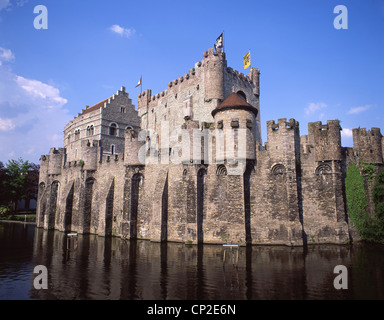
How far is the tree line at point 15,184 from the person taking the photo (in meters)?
47.8

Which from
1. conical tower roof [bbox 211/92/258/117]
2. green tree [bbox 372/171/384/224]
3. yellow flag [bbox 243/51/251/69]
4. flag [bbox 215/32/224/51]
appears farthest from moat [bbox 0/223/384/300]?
yellow flag [bbox 243/51/251/69]

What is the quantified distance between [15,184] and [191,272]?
156ft

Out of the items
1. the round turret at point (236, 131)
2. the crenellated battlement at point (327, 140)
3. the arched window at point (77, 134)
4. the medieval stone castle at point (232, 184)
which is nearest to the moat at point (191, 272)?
the medieval stone castle at point (232, 184)

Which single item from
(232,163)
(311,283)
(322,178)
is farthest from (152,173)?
(311,283)

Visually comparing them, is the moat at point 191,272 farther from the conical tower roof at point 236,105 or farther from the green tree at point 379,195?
the conical tower roof at point 236,105

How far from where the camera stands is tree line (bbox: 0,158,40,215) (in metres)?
47.8

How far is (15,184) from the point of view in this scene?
4769cm

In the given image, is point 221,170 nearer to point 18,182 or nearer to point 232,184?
point 232,184

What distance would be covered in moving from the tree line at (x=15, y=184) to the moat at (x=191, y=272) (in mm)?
32878

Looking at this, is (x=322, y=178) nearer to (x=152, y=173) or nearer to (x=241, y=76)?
(x=152, y=173)

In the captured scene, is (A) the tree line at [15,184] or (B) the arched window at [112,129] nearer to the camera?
(B) the arched window at [112,129]

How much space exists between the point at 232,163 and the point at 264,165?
2766 millimetres

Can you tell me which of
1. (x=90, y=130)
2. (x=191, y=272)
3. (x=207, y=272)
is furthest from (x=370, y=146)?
(x=90, y=130)
